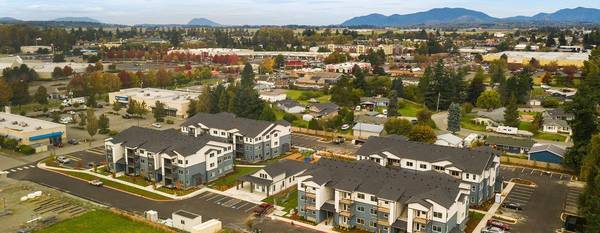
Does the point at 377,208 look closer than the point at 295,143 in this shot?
Yes

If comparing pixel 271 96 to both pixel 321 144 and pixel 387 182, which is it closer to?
pixel 321 144

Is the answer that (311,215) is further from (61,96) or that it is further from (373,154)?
(61,96)

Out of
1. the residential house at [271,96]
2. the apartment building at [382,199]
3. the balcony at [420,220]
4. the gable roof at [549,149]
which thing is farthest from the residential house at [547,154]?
the residential house at [271,96]

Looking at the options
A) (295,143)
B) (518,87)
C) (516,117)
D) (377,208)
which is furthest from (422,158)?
(518,87)

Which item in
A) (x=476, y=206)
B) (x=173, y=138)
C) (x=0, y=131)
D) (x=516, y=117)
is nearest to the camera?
(x=476, y=206)

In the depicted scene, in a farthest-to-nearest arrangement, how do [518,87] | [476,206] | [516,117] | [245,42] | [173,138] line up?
[245,42] < [518,87] < [516,117] < [173,138] < [476,206]

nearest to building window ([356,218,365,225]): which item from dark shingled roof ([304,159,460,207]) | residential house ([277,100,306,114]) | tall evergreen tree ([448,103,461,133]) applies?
dark shingled roof ([304,159,460,207])

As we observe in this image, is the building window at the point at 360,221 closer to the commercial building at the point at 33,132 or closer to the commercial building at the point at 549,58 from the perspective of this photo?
the commercial building at the point at 33,132
